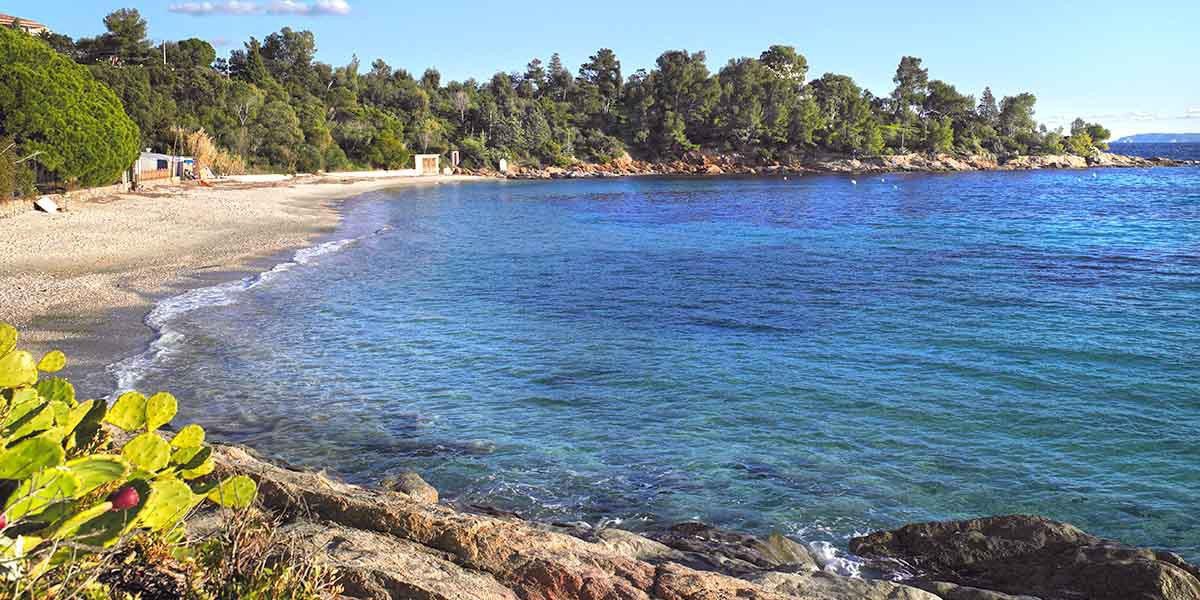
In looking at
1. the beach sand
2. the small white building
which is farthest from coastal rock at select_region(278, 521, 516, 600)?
the small white building

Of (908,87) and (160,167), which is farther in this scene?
(908,87)

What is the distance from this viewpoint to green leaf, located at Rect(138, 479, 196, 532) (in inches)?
161

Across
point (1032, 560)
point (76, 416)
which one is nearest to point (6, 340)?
point (76, 416)

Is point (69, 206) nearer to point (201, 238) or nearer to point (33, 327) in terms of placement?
point (201, 238)

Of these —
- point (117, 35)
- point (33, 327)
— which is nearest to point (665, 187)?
point (117, 35)

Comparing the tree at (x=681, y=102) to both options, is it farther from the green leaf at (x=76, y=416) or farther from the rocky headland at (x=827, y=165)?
the green leaf at (x=76, y=416)

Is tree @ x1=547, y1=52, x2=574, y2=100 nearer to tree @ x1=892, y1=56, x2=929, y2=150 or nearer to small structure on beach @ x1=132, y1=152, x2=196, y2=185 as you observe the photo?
tree @ x1=892, y1=56, x2=929, y2=150

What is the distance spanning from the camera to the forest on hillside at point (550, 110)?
85.6m

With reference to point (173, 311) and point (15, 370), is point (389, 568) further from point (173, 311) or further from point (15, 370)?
point (173, 311)

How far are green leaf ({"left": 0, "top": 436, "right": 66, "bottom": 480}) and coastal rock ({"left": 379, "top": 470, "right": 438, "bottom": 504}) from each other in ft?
17.9

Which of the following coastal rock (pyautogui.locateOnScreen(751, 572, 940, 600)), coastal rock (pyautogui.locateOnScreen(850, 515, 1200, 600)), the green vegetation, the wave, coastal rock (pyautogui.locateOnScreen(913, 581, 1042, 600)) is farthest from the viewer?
the wave

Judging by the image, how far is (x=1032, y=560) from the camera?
828cm

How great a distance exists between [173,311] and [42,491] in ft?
60.0

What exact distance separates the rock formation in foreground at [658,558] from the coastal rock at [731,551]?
2 centimetres
